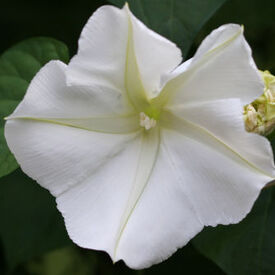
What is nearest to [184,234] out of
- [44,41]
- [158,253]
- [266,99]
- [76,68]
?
[158,253]

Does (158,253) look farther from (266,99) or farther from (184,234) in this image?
(266,99)

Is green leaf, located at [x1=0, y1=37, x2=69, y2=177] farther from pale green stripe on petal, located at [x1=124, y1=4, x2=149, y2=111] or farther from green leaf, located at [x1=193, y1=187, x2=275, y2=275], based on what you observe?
green leaf, located at [x1=193, y1=187, x2=275, y2=275]

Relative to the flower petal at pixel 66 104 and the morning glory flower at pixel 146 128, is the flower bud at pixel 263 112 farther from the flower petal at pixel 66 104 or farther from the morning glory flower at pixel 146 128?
the flower petal at pixel 66 104

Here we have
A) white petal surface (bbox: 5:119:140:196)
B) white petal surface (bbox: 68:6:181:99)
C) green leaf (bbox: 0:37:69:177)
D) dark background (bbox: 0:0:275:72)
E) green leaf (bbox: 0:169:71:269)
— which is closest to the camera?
white petal surface (bbox: 68:6:181:99)

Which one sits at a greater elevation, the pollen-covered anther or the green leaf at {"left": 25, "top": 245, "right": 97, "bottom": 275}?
the pollen-covered anther

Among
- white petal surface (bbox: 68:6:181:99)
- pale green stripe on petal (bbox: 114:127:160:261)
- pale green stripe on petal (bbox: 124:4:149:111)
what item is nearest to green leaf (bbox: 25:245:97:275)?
pale green stripe on petal (bbox: 114:127:160:261)

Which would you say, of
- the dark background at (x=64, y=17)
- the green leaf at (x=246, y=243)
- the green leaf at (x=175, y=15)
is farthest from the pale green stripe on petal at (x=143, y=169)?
the dark background at (x=64, y=17)
